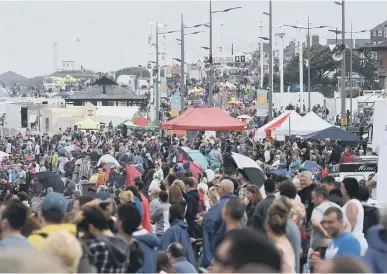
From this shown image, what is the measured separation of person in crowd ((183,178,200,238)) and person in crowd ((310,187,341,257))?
2255 mm

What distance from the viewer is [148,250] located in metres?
10.4

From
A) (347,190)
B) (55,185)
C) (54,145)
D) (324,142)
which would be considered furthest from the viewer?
(54,145)

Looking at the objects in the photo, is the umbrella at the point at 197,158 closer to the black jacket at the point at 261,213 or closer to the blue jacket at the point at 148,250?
the black jacket at the point at 261,213

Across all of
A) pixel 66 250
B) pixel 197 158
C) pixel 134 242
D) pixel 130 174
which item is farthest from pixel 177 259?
pixel 197 158

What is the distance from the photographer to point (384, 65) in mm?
99688

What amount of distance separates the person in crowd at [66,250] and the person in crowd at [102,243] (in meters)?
0.82

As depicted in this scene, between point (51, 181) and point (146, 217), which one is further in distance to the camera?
point (51, 181)

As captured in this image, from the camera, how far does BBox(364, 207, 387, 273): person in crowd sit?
9.15 m

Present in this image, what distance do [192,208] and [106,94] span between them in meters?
108

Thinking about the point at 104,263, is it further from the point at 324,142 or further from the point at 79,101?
the point at 79,101

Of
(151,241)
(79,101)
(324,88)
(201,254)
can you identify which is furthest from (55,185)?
(324,88)

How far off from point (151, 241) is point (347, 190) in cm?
328

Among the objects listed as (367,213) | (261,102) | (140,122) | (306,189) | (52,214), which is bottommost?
(140,122)

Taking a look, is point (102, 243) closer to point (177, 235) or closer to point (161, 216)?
point (177, 235)
